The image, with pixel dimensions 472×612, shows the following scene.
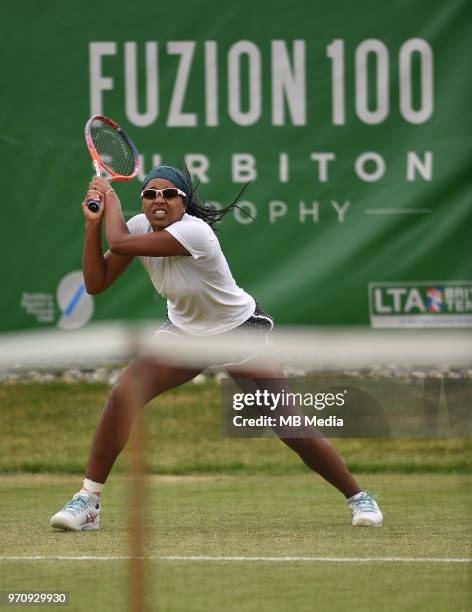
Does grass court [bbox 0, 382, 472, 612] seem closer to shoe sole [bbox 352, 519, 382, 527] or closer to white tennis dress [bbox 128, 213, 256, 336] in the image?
shoe sole [bbox 352, 519, 382, 527]

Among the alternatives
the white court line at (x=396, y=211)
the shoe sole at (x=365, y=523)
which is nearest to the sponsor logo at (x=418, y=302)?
the white court line at (x=396, y=211)

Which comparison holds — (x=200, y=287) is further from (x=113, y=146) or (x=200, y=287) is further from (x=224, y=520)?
(x=113, y=146)

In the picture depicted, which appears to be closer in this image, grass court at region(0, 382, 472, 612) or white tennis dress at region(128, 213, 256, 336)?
grass court at region(0, 382, 472, 612)

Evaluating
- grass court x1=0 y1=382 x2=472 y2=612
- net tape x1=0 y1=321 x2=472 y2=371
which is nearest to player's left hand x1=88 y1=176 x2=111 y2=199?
net tape x1=0 y1=321 x2=472 y2=371

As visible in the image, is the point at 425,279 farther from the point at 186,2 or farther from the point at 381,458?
the point at 186,2

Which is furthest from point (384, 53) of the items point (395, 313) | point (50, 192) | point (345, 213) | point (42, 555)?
point (42, 555)

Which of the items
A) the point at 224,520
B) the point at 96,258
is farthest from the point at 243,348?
the point at 224,520

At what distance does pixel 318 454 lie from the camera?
5.41 metres

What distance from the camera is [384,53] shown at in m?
7.41

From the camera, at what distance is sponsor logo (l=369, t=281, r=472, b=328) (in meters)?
7.32

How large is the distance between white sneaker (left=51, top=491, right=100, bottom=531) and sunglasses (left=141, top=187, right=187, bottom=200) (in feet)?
3.90

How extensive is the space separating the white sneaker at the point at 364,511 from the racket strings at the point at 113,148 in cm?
187

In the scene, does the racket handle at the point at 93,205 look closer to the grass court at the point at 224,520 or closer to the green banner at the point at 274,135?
the grass court at the point at 224,520

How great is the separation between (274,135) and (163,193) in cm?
220
